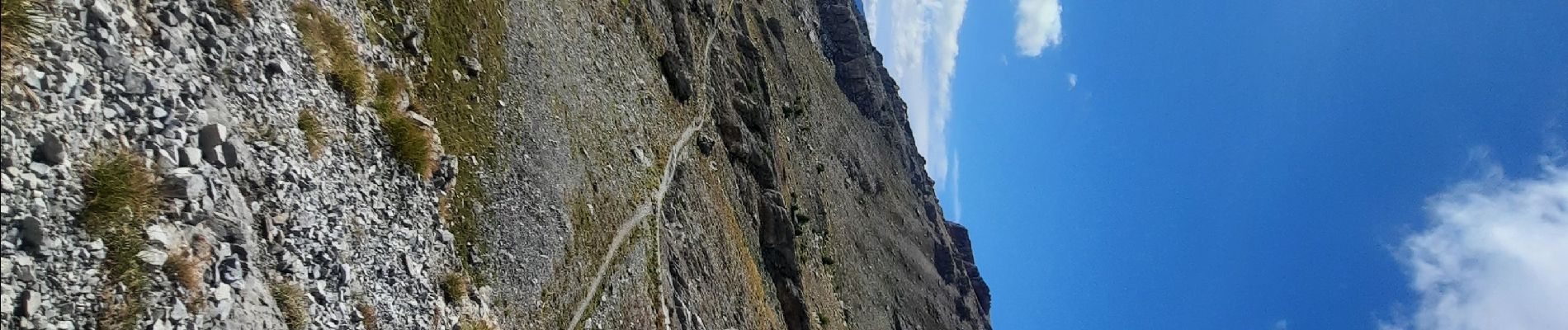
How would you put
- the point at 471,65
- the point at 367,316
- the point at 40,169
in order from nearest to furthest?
the point at 40,169 < the point at 367,316 < the point at 471,65

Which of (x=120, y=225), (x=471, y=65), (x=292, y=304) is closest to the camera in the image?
(x=120, y=225)

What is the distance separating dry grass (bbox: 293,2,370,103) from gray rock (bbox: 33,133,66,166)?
7811 mm

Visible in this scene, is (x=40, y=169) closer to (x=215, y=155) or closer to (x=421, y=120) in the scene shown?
(x=215, y=155)

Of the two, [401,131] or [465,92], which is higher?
[465,92]

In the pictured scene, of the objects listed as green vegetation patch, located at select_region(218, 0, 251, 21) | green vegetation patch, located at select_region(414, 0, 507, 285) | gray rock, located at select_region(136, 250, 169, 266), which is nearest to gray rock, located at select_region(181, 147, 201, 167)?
gray rock, located at select_region(136, 250, 169, 266)

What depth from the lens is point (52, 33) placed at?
12062mm

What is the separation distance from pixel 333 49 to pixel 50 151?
9.05 meters

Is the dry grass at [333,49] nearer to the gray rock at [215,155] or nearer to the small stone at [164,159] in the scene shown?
the gray rock at [215,155]

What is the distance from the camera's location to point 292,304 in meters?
15.8

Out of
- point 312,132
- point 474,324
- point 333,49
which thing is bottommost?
Result: point 474,324

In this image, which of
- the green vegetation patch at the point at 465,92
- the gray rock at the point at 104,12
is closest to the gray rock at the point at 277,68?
the gray rock at the point at 104,12

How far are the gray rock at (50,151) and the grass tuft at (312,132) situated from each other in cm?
602

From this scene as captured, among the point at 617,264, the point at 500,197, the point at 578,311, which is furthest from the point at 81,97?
the point at 617,264

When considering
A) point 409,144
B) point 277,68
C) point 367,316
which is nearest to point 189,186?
point 277,68
